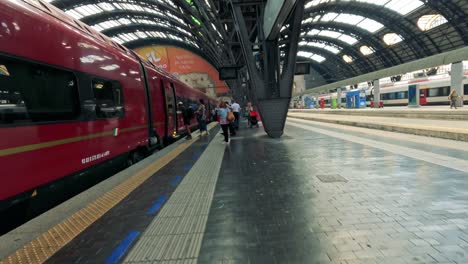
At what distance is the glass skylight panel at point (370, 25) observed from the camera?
40.9 m

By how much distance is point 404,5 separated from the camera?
112 feet

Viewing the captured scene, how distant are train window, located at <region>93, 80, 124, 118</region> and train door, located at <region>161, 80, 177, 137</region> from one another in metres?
4.04

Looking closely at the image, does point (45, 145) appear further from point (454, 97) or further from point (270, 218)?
point (454, 97)

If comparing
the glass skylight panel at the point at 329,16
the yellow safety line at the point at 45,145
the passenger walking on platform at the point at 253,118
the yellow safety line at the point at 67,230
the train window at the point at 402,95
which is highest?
the glass skylight panel at the point at 329,16

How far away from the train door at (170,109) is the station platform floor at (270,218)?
435cm

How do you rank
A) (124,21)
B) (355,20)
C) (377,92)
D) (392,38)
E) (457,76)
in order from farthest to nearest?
(124,21) → (392,38) → (355,20) → (377,92) → (457,76)

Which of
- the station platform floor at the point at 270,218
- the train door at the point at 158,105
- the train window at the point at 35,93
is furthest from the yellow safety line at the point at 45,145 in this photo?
the train door at the point at 158,105

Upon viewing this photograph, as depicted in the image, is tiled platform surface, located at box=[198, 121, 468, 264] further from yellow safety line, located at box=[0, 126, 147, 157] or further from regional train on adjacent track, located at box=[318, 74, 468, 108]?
regional train on adjacent track, located at box=[318, 74, 468, 108]

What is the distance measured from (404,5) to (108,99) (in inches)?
1524

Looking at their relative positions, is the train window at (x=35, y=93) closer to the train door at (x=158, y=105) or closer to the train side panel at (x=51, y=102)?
the train side panel at (x=51, y=102)

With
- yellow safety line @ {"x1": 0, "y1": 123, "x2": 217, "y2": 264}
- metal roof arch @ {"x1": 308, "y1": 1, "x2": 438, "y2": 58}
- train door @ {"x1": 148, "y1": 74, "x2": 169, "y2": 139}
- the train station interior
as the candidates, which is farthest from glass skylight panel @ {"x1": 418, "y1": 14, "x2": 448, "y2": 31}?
yellow safety line @ {"x1": 0, "y1": 123, "x2": 217, "y2": 264}

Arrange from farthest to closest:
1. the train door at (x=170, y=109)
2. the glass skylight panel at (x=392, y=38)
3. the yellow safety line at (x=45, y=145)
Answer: the glass skylight panel at (x=392, y=38)
the train door at (x=170, y=109)
the yellow safety line at (x=45, y=145)

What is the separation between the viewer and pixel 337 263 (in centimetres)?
241

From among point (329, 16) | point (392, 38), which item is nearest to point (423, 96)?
point (392, 38)
